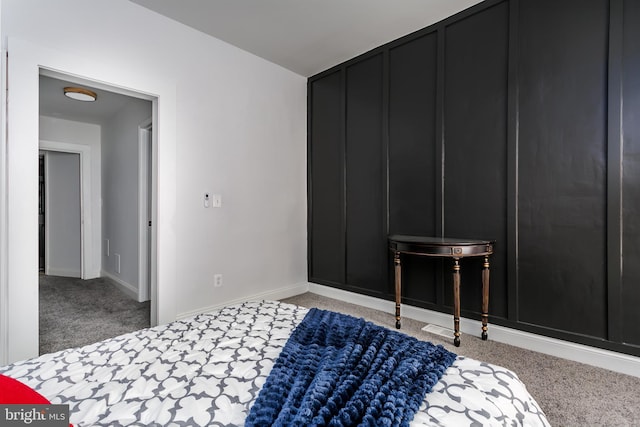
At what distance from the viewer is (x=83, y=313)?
10.8ft

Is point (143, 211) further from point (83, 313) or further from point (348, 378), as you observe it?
point (348, 378)

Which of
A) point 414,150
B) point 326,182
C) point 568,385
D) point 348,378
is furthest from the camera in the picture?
point 326,182

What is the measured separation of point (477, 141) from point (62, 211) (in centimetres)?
608

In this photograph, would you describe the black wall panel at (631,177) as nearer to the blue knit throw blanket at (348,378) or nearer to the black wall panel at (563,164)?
the black wall panel at (563,164)

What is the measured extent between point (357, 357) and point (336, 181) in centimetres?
282

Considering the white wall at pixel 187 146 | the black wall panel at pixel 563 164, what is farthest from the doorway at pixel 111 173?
the black wall panel at pixel 563 164

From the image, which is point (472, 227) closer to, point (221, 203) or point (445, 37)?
point (445, 37)

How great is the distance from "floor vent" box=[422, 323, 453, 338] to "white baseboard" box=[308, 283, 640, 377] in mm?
69

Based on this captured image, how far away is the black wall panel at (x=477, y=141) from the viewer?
2.56m

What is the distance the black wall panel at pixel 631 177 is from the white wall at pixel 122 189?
13.9 feet

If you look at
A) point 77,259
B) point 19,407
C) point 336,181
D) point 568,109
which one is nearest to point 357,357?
point 19,407

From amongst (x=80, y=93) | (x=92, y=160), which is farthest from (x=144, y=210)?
(x=92, y=160)

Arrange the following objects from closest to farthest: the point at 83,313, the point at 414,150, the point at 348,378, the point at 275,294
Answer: the point at 348,378
the point at 414,150
the point at 83,313
the point at 275,294

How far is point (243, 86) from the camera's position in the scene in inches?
133
